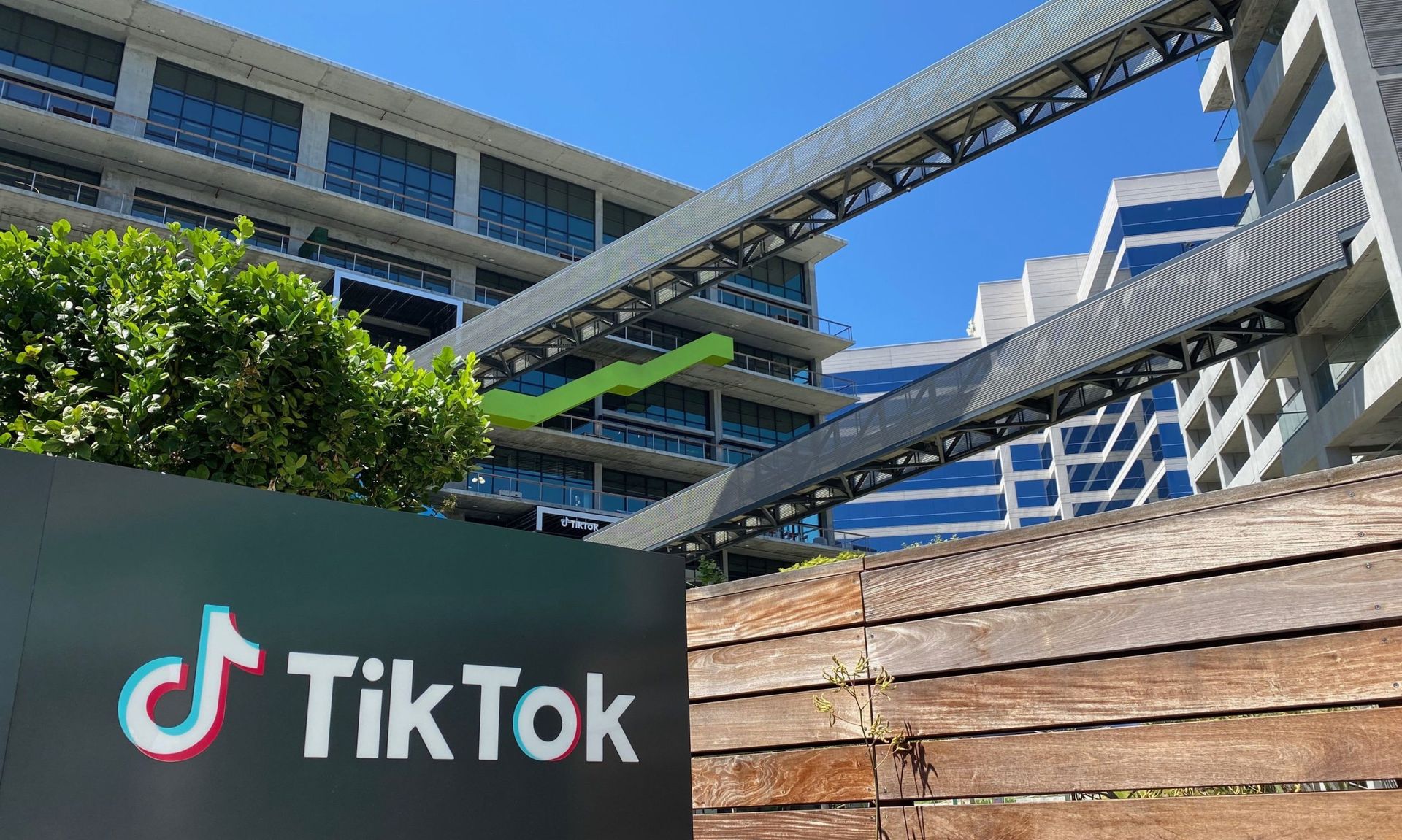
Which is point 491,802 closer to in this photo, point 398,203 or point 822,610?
point 822,610

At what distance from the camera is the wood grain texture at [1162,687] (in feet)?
10.0

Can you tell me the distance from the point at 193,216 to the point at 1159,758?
3749 cm

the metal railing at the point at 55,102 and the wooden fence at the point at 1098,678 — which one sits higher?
the metal railing at the point at 55,102

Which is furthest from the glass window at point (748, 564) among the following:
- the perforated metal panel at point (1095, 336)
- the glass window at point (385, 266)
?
the perforated metal panel at point (1095, 336)

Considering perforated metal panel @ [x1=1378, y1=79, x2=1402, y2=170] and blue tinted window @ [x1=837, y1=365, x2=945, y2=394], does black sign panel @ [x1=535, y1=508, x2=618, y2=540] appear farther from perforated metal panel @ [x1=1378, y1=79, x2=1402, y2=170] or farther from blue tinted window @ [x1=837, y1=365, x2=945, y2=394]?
blue tinted window @ [x1=837, y1=365, x2=945, y2=394]

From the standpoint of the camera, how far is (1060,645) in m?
3.69

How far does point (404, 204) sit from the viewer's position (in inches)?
1507

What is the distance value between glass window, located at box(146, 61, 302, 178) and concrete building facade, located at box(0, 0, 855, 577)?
2.4 inches

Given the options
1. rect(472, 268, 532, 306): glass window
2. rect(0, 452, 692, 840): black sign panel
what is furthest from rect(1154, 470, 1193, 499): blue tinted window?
rect(0, 452, 692, 840): black sign panel

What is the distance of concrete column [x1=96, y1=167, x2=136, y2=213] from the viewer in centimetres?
3325

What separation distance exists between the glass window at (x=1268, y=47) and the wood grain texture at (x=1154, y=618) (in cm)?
2628

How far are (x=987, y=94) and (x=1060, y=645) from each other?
20410 millimetres

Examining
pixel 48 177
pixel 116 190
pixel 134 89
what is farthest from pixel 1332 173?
pixel 48 177

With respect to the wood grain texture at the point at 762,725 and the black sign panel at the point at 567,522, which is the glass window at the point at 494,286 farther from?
the wood grain texture at the point at 762,725
